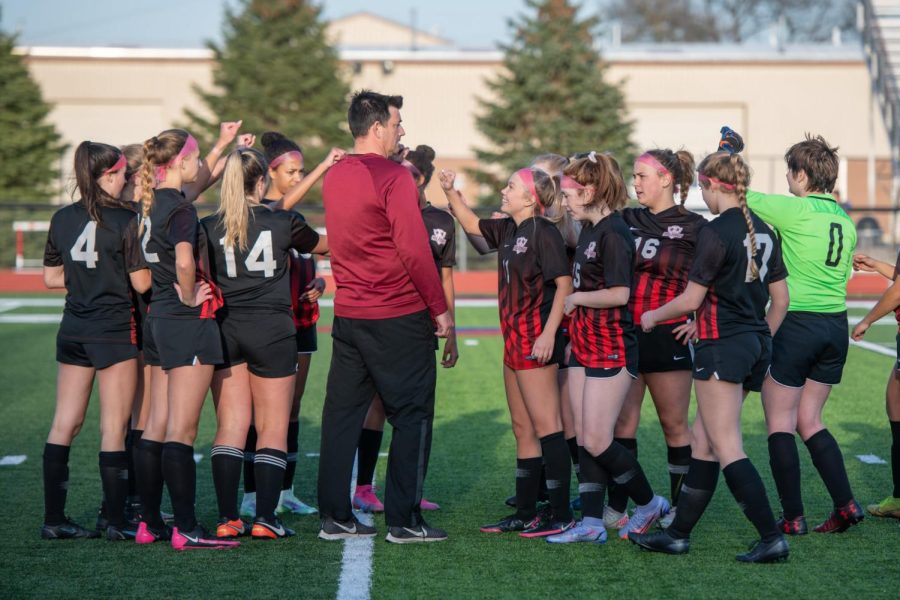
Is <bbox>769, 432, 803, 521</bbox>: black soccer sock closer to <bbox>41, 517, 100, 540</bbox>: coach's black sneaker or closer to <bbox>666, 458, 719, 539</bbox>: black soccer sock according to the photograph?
<bbox>666, 458, 719, 539</bbox>: black soccer sock

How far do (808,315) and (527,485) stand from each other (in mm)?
1602

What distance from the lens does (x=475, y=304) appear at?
18828mm

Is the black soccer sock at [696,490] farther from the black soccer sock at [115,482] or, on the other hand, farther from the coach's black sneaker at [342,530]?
the black soccer sock at [115,482]

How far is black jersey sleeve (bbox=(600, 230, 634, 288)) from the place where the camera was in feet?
16.1

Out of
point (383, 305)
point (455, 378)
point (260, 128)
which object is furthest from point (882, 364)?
point (260, 128)

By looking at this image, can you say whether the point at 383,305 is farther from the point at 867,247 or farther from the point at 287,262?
the point at 867,247

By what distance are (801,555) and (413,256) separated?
225cm

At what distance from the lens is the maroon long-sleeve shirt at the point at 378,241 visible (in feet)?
16.1

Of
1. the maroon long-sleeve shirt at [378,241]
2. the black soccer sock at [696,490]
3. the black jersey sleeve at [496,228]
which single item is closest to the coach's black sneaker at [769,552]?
the black soccer sock at [696,490]

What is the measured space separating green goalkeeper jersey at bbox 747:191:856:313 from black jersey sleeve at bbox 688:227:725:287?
58 centimetres

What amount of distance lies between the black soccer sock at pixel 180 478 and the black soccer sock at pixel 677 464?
2.40 m

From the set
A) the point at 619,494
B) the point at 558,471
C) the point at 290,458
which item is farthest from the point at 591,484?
the point at 290,458

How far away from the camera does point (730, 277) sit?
15.4 feet

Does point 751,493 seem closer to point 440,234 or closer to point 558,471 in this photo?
point 558,471
